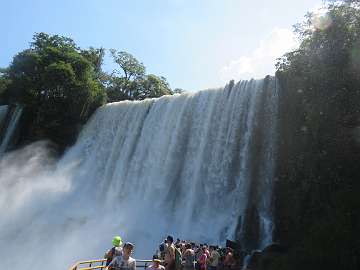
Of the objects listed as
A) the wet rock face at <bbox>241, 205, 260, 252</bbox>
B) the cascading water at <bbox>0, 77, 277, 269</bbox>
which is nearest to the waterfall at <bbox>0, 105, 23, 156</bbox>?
the cascading water at <bbox>0, 77, 277, 269</bbox>

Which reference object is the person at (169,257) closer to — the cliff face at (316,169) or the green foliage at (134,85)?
the cliff face at (316,169)

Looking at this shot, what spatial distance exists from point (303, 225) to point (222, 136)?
21.3 ft

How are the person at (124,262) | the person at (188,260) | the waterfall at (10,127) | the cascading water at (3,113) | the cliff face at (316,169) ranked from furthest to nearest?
the cascading water at (3,113) < the waterfall at (10,127) < the cliff face at (316,169) < the person at (188,260) < the person at (124,262)

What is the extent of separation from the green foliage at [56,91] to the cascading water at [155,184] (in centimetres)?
425

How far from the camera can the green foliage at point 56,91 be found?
32.8 metres

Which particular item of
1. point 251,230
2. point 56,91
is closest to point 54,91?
point 56,91

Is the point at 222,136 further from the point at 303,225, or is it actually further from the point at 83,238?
the point at 83,238

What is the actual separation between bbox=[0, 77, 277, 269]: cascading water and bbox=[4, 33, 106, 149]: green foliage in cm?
425

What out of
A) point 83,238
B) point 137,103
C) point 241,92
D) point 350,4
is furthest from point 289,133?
point 137,103

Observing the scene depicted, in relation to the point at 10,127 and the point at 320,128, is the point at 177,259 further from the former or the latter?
the point at 10,127

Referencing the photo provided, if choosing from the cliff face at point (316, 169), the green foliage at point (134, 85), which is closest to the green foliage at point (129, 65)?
the green foliage at point (134, 85)

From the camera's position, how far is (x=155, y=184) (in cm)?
2283

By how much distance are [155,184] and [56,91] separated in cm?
1494

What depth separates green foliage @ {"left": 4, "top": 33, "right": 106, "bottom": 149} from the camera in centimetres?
3281
